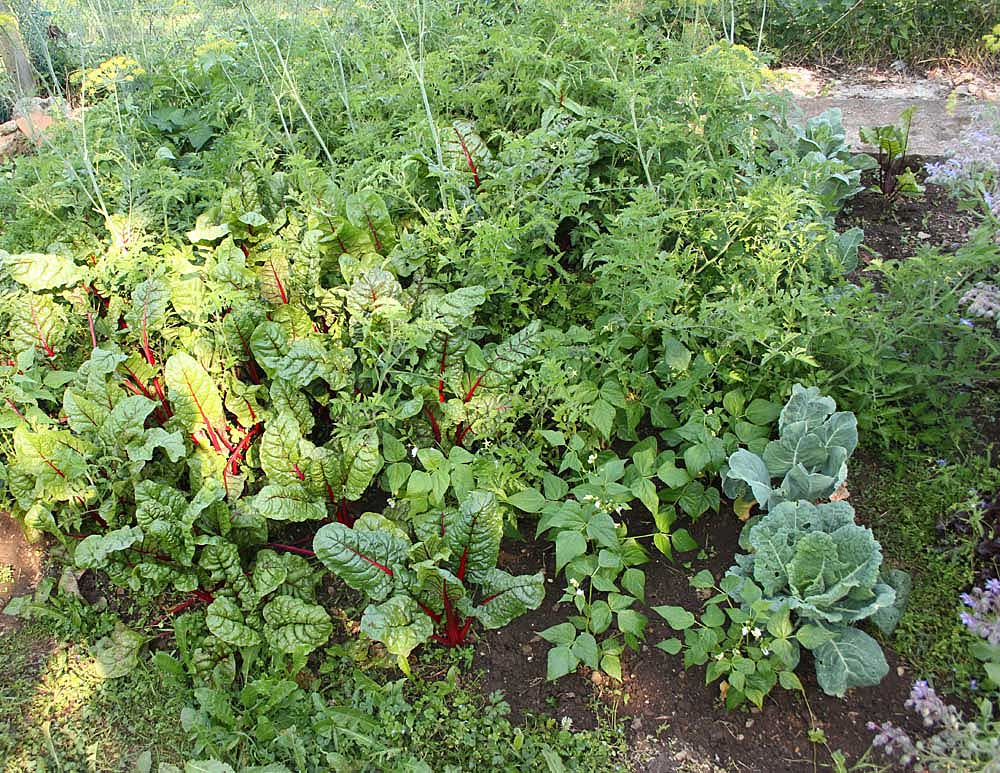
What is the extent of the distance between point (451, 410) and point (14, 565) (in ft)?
5.38

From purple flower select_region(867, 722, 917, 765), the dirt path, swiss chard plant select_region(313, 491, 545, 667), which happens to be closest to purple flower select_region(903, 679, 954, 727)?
purple flower select_region(867, 722, 917, 765)

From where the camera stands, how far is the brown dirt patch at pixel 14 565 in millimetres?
2619

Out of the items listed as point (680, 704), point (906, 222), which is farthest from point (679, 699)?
point (906, 222)

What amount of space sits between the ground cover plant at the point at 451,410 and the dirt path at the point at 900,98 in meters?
1.47

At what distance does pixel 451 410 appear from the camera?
107 inches

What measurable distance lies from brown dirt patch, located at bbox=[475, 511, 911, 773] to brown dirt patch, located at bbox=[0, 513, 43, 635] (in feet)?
5.19

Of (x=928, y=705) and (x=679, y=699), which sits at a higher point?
(x=928, y=705)

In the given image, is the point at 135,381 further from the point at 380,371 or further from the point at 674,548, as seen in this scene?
the point at 674,548

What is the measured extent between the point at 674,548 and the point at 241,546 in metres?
1.47

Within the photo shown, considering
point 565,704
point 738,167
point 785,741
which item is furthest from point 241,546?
point 738,167

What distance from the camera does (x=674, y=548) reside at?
2.55 metres

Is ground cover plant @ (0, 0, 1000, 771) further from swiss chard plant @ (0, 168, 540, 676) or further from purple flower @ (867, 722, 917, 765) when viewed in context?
purple flower @ (867, 722, 917, 765)

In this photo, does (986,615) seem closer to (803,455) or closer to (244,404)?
(803,455)

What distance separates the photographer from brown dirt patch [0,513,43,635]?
8.59 feet
